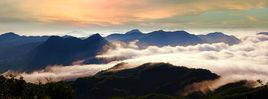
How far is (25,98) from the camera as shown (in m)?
161

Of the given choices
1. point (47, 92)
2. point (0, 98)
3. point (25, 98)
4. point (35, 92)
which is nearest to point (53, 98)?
point (47, 92)

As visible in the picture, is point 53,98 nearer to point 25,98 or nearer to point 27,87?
point 27,87

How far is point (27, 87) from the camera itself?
19588 centimetres

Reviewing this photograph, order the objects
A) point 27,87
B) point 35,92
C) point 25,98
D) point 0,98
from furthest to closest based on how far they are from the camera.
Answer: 1. point 27,87
2. point 35,92
3. point 25,98
4. point 0,98

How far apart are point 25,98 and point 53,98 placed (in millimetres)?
38761

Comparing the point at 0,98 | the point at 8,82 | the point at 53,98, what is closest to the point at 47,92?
the point at 53,98

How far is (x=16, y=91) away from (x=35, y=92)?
456 inches

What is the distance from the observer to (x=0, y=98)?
113 m

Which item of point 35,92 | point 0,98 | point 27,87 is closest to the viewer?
point 0,98

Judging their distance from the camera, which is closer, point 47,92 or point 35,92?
point 35,92

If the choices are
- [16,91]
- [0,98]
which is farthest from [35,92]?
[0,98]

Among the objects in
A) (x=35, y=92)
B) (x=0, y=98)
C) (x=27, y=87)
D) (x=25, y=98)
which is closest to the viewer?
(x=0, y=98)

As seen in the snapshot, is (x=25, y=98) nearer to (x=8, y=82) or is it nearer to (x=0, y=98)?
(x=8, y=82)

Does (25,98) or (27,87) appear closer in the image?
(25,98)
